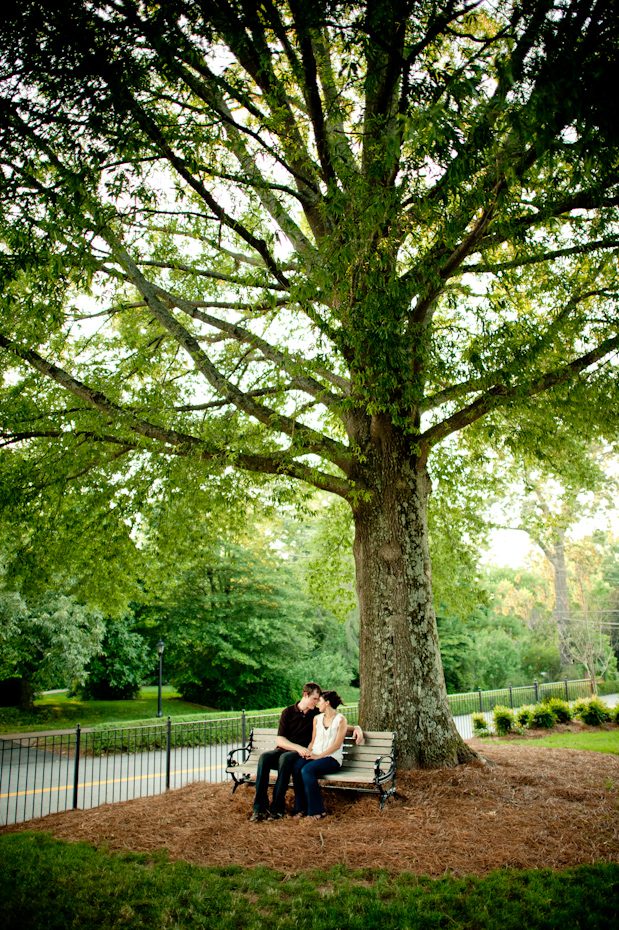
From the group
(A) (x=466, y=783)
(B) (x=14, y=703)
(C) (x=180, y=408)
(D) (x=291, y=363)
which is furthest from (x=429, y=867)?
(B) (x=14, y=703)

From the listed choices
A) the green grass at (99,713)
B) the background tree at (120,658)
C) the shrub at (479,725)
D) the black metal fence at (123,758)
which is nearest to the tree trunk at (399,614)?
the black metal fence at (123,758)

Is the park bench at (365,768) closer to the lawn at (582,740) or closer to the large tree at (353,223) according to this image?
the large tree at (353,223)

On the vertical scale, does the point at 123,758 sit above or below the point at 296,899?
below

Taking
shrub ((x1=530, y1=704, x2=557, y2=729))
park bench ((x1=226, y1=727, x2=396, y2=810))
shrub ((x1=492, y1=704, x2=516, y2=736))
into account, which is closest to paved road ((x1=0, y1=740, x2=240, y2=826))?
park bench ((x1=226, y1=727, x2=396, y2=810))

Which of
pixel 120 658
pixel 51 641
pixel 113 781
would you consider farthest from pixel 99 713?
pixel 113 781

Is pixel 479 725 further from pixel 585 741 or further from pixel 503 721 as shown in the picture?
pixel 585 741

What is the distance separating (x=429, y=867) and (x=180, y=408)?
Answer: 8323 millimetres

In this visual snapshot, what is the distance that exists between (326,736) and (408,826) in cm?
153

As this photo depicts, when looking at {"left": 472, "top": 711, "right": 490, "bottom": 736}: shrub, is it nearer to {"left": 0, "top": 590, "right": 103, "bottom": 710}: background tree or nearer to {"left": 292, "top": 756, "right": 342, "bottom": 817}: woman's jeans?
{"left": 292, "top": 756, "right": 342, "bottom": 817}: woman's jeans

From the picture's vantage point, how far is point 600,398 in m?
9.81

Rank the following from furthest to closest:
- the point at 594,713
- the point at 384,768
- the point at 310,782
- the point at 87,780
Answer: the point at 594,713
the point at 87,780
the point at 384,768
the point at 310,782

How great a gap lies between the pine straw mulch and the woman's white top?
1.93ft

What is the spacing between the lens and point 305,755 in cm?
771

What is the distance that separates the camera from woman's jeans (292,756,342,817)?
7207 millimetres
